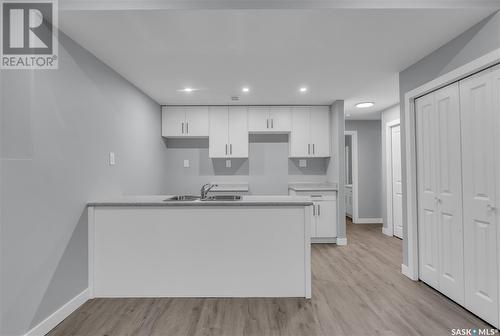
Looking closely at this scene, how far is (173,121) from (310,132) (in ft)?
7.82

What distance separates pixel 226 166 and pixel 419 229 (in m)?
3.22

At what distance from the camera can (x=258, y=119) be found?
4688 millimetres

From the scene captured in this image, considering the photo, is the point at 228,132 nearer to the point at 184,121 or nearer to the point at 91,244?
the point at 184,121

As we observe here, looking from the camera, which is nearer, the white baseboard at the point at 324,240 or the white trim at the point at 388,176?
the white baseboard at the point at 324,240

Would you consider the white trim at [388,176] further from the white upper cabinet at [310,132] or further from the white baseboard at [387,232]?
the white upper cabinet at [310,132]

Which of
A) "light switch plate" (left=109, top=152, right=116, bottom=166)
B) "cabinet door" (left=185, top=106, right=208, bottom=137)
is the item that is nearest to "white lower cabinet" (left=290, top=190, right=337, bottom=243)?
"cabinet door" (left=185, top=106, right=208, bottom=137)

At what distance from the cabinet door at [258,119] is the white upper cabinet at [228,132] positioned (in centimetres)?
9

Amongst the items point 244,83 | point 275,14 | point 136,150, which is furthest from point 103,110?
point 275,14

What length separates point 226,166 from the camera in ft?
16.7

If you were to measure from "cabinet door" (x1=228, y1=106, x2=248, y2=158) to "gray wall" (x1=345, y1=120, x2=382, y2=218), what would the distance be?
274cm

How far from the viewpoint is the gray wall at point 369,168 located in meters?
5.96

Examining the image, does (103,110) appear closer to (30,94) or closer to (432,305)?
(30,94)

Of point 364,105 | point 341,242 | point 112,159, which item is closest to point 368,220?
point 341,242

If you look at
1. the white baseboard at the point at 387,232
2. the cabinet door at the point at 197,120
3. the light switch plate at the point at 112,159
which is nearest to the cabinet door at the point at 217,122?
the cabinet door at the point at 197,120
